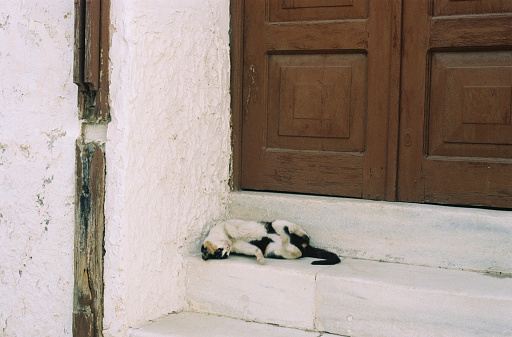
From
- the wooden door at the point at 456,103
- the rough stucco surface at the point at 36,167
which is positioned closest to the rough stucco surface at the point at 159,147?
the rough stucco surface at the point at 36,167

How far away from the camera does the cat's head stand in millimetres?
3154

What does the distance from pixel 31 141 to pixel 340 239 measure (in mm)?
1735

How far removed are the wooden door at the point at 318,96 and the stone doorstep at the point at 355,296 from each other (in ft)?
1.83

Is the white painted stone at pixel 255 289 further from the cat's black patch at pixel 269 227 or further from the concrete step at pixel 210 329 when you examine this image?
the cat's black patch at pixel 269 227

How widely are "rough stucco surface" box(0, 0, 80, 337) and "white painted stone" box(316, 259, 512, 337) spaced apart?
1356 mm

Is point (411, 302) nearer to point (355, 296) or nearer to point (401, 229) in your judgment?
point (355, 296)

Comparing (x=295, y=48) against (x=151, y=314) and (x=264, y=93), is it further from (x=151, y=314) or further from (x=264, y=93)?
(x=151, y=314)

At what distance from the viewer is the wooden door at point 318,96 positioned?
3.30 meters

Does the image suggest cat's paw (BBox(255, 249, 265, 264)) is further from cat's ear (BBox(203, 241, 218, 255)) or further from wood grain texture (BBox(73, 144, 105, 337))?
wood grain texture (BBox(73, 144, 105, 337))

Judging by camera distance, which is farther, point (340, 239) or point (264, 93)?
point (264, 93)

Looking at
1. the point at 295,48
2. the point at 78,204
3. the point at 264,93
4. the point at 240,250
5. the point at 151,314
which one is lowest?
the point at 151,314

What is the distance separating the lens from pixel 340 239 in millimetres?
3252

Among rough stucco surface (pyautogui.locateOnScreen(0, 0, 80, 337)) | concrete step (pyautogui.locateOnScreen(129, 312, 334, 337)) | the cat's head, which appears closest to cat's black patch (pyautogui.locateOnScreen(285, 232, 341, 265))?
the cat's head

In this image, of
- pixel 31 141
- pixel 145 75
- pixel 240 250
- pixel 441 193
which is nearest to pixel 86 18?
pixel 145 75
